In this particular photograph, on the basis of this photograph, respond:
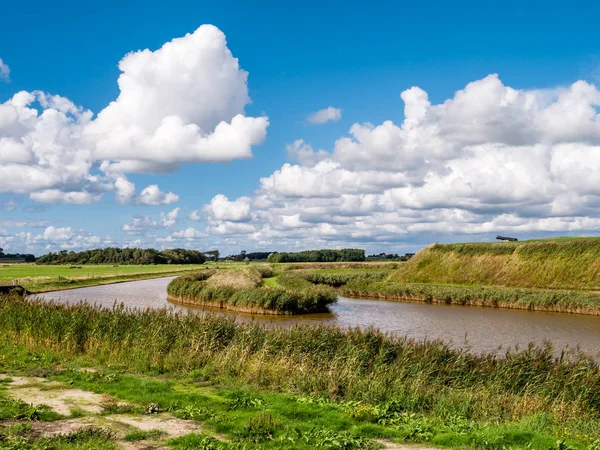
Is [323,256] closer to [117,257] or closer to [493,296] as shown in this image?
[117,257]

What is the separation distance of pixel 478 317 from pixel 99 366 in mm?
27469

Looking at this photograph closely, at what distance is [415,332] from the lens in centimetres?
2733

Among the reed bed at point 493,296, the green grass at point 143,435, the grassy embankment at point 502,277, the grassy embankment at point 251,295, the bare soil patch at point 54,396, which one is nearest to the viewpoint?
the green grass at point 143,435

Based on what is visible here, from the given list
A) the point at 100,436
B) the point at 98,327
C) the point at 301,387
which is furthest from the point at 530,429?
the point at 98,327

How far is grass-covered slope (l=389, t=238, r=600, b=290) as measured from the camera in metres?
47.0

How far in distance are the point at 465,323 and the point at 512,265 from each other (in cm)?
2414

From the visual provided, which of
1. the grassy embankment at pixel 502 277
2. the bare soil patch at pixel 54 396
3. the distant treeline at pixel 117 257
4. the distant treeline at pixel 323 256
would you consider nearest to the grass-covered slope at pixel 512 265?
the grassy embankment at pixel 502 277

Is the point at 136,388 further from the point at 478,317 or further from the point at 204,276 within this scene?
the point at 204,276

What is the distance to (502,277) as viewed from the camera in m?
52.2

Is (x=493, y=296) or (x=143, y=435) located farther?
(x=493, y=296)

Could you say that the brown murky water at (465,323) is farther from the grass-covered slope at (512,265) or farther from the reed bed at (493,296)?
the grass-covered slope at (512,265)

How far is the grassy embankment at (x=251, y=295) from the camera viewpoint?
3588 cm

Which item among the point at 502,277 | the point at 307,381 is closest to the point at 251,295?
the point at 307,381

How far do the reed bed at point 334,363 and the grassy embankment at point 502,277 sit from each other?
83.7 feet
